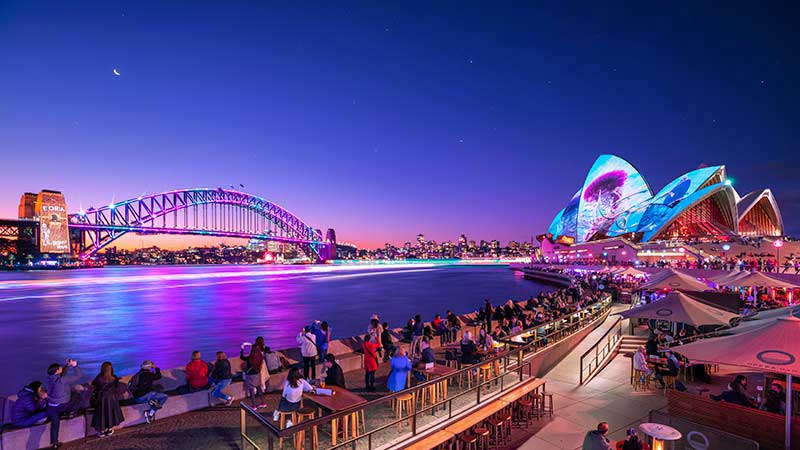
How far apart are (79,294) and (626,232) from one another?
84612 millimetres

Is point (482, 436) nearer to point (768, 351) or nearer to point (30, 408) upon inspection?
point (768, 351)

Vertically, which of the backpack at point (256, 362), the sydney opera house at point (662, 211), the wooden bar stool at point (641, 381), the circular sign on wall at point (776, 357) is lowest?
the wooden bar stool at point (641, 381)

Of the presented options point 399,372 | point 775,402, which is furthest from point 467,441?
point 775,402

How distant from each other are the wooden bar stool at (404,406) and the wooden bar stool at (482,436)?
5.22ft

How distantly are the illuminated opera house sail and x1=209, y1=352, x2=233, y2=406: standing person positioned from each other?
196ft

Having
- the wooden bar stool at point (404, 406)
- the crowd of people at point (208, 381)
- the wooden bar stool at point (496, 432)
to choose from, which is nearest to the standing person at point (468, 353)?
the crowd of people at point (208, 381)

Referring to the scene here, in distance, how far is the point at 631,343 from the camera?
13297 mm

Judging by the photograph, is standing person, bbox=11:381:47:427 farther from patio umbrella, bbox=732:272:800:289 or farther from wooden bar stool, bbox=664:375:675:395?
patio umbrella, bbox=732:272:800:289

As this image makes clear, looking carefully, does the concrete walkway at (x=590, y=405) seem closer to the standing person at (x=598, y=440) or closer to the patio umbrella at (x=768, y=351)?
the standing person at (x=598, y=440)

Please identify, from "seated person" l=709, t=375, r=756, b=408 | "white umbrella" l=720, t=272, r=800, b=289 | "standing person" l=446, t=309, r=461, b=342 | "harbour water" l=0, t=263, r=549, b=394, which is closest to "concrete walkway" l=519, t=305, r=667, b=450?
"seated person" l=709, t=375, r=756, b=408

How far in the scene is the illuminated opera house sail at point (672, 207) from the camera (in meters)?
63.8

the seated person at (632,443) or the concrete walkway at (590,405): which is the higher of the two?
the seated person at (632,443)

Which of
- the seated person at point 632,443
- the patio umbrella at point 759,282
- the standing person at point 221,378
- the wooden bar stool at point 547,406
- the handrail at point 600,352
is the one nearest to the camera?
the seated person at point 632,443

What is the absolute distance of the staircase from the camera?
42.3 feet
